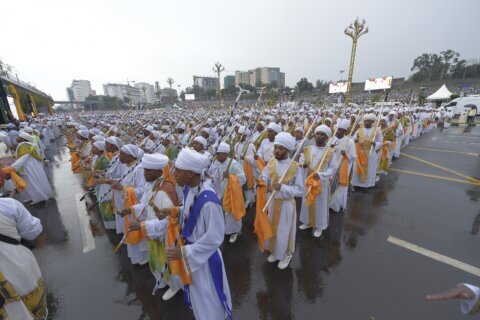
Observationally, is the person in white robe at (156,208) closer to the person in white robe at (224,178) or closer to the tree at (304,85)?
the person in white robe at (224,178)

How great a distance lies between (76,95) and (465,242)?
18352 centimetres

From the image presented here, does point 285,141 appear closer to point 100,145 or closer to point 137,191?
point 137,191

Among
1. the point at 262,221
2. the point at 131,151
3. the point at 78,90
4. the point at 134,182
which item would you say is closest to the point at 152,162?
the point at 134,182

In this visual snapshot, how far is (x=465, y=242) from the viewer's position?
4.68 meters

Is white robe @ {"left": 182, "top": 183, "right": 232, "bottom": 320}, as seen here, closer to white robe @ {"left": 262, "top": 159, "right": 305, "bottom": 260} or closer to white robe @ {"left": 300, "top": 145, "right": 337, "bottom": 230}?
white robe @ {"left": 262, "top": 159, "right": 305, "bottom": 260}

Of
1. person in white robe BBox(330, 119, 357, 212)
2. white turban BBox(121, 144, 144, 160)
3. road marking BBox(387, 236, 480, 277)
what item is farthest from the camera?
person in white robe BBox(330, 119, 357, 212)

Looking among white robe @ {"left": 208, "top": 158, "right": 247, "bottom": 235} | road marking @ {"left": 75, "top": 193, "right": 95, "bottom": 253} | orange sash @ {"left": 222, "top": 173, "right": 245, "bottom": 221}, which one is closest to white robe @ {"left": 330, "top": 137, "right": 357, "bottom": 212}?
orange sash @ {"left": 222, "top": 173, "right": 245, "bottom": 221}

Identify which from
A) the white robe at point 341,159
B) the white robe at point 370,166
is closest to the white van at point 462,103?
the white robe at point 370,166

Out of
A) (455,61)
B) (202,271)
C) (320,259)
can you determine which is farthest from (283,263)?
(455,61)

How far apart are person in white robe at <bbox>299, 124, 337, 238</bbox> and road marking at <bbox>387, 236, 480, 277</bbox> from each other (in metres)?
1.40

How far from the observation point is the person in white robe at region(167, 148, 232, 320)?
2.19 metres

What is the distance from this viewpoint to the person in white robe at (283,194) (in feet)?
12.1

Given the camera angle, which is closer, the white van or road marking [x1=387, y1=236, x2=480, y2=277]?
road marking [x1=387, y1=236, x2=480, y2=277]

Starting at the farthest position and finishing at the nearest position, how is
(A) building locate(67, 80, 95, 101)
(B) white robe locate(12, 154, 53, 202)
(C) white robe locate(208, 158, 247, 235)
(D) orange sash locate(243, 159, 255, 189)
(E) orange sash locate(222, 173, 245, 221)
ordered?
1. (A) building locate(67, 80, 95, 101)
2. (B) white robe locate(12, 154, 53, 202)
3. (D) orange sash locate(243, 159, 255, 189)
4. (C) white robe locate(208, 158, 247, 235)
5. (E) orange sash locate(222, 173, 245, 221)
